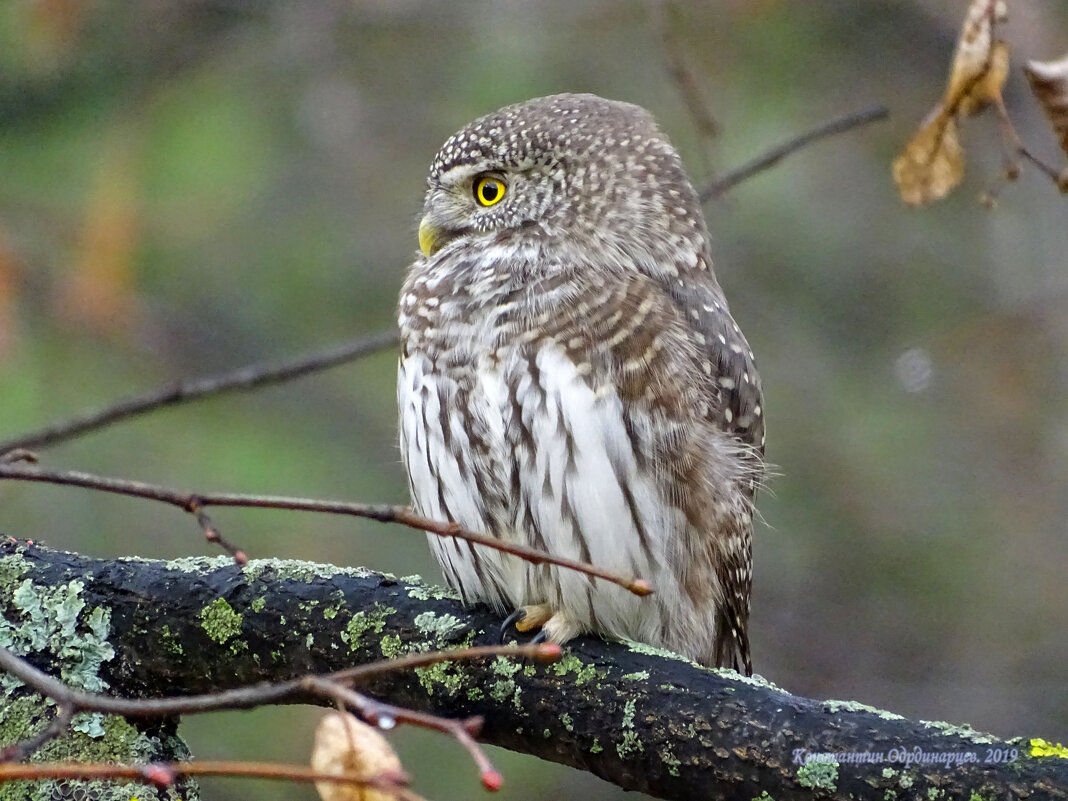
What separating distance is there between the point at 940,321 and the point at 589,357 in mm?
4516

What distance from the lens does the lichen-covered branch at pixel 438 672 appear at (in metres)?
2.46

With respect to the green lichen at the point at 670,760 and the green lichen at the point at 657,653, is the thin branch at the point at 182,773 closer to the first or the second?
the green lichen at the point at 670,760

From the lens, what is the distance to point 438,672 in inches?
111

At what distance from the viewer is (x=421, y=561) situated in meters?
6.19

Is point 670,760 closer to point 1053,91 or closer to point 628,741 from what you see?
point 628,741

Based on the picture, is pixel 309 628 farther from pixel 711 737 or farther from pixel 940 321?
pixel 940 321

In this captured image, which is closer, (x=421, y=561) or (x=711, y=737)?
(x=711, y=737)

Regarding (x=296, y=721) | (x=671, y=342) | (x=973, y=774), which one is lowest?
(x=296, y=721)

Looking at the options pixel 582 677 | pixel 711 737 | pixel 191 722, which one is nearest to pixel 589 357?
pixel 582 677

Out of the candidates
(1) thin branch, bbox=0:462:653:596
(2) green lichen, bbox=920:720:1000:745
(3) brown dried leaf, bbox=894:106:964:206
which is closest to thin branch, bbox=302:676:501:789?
(1) thin branch, bbox=0:462:653:596

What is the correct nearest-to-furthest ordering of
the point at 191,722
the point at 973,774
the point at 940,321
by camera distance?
the point at 973,774
the point at 191,722
the point at 940,321

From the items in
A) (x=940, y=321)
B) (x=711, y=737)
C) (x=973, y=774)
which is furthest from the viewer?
(x=940, y=321)

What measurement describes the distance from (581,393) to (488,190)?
84 centimetres

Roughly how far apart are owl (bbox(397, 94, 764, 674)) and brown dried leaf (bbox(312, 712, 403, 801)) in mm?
990
